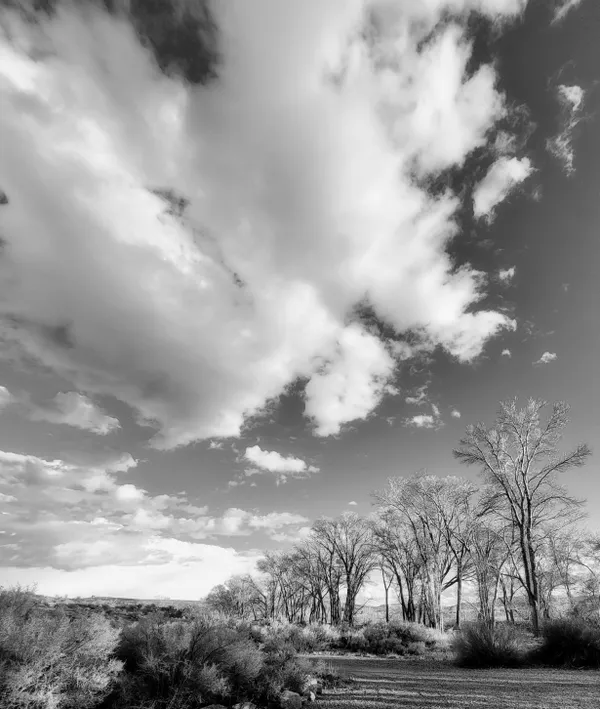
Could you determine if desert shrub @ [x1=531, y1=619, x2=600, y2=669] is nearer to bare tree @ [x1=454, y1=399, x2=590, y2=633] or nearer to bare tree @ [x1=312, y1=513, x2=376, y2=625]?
bare tree @ [x1=454, y1=399, x2=590, y2=633]

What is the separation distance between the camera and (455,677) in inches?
358

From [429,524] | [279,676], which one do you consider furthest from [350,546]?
[279,676]

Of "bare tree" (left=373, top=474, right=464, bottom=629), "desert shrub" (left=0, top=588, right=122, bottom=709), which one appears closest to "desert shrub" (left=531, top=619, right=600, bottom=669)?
"bare tree" (left=373, top=474, right=464, bottom=629)

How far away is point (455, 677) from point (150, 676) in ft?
24.3

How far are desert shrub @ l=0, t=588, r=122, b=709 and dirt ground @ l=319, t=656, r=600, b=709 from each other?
4408 mm

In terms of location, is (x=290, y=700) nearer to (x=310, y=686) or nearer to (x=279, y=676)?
(x=279, y=676)

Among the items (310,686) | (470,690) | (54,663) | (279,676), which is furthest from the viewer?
(310,686)

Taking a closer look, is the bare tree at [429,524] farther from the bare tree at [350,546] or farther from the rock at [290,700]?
the rock at [290,700]

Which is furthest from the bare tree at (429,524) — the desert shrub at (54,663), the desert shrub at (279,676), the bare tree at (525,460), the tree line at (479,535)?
the desert shrub at (54,663)

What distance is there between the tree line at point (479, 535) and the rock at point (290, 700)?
26.3 ft

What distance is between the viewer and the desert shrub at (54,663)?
565 centimetres

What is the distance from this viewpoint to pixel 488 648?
10531mm

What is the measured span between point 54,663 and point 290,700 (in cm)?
459

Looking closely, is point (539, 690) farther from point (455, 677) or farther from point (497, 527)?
point (497, 527)
